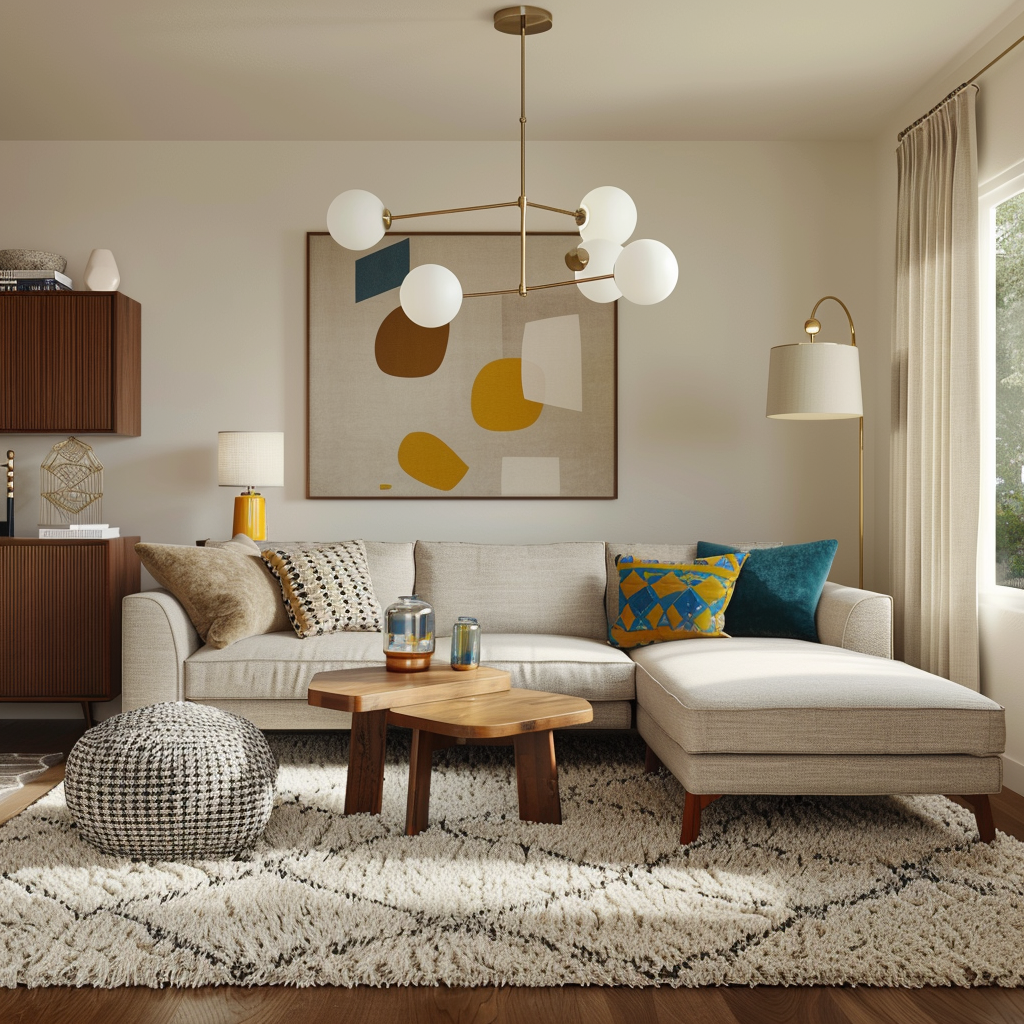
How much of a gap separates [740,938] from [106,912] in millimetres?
1381

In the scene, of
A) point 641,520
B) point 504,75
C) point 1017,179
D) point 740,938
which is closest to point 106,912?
point 740,938

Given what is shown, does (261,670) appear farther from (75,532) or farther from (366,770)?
(75,532)

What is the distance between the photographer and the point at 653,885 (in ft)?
7.20

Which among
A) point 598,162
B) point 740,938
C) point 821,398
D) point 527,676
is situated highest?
point 598,162

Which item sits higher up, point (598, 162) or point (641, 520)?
point (598, 162)

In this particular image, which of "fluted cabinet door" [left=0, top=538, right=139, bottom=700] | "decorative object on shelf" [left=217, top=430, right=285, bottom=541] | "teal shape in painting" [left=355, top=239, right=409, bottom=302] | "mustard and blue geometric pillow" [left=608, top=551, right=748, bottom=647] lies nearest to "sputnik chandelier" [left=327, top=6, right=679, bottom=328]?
"mustard and blue geometric pillow" [left=608, top=551, right=748, bottom=647]

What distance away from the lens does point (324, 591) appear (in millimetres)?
3523

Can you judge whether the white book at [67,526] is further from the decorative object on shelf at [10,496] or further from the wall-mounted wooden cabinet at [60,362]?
the wall-mounted wooden cabinet at [60,362]

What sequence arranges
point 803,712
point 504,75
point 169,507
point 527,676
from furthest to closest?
point 169,507 < point 504,75 < point 527,676 < point 803,712

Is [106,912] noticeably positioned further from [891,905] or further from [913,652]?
[913,652]

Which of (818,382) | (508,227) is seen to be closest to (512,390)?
(508,227)

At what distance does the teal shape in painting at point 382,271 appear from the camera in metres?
4.36

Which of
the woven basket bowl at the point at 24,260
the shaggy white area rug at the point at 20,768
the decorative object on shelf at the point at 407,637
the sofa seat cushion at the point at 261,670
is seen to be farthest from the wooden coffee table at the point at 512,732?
the woven basket bowl at the point at 24,260

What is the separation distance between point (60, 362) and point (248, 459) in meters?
0.96
